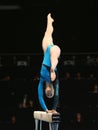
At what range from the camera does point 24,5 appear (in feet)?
24.6

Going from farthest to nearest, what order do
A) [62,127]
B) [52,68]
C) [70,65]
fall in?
[70,65], [62,127], [52,68]

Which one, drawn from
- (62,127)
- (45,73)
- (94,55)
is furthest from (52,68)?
(94,55)

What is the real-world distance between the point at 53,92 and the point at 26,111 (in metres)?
2.19

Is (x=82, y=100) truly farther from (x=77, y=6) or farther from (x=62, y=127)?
(x=77, y=6)

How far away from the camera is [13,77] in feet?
23.9

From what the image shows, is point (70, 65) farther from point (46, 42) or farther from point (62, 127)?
Result: point (46, 42)

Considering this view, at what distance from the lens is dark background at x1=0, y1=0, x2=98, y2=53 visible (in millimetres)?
7464

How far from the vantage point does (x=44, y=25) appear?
24.7ft

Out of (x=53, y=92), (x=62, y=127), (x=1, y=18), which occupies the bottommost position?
(x=62, y=127)

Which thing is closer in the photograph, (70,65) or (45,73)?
(45,73)

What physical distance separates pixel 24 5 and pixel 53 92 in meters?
2.89

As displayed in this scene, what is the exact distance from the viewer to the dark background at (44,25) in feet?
24.5

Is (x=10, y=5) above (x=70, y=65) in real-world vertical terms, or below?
above

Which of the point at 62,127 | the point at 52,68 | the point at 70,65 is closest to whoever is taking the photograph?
the point at 52,68
